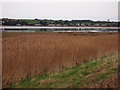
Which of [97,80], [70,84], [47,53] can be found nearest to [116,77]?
[97,80]

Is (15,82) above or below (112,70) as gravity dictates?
below

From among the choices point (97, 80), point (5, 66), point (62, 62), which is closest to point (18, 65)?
point (5, 66)

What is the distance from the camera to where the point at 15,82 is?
377 inches

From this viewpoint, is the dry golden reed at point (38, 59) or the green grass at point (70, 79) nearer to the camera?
the green grass at point (70, 79)

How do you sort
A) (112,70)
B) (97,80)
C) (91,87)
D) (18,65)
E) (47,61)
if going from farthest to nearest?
(47,61) < (18,65) < (112,70) < (97,80) < (91,87)

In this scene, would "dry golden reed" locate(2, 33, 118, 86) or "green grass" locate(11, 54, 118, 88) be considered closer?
"green grass" locate(11, 54, 118, 88)

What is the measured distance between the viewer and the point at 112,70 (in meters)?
8.48

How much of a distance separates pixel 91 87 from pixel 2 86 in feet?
12.5

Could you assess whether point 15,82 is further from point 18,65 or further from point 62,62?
point 62,62

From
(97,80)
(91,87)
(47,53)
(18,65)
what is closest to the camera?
(91,87)

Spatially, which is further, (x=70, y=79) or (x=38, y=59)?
(x=38, y=59)

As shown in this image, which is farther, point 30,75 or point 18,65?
point 18,65

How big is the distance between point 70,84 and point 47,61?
425 cm

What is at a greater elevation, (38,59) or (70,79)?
(38,59)
